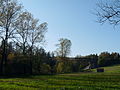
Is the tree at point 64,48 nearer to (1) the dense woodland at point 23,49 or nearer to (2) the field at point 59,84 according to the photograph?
(1) the dense woodland at point 23,49

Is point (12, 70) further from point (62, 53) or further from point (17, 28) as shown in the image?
point (62, 53)

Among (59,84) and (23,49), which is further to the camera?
(23,49)

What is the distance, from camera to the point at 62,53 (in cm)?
9650

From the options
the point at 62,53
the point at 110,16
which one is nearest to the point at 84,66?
the point at 62,53

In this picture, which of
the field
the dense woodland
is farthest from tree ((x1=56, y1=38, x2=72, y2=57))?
the field

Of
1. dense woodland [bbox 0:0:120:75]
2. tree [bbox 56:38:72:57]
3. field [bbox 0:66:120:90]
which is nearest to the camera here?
field [bbox 0:66:120:90]

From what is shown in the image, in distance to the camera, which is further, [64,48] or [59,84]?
[64,48]

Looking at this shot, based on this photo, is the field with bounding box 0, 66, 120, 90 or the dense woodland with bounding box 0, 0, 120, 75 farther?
the dense woodland with bounding box 0, 0, 120, 75

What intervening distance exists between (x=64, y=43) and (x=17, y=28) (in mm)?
48420

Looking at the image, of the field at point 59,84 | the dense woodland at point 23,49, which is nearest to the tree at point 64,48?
the dense woodland at point 23,49

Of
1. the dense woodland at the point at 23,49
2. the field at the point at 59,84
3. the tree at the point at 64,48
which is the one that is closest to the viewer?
the field at the point at 59,84

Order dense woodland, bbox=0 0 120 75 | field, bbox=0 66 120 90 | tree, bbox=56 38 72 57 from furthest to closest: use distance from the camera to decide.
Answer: tree, bbox=56 38 72 57 < dense woodland, bbox=0 0 120 75 < field, bbox=0 66 120 90

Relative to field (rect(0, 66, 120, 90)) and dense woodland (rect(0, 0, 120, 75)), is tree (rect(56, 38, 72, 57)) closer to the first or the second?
dense woodland (rect(0, 0, 120, 75))

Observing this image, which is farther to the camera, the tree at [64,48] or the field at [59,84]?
the tree at [64,48]
